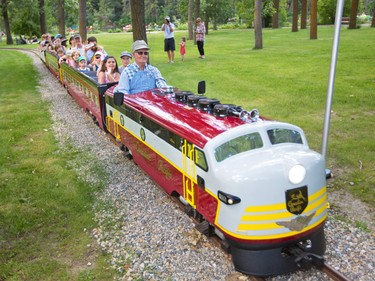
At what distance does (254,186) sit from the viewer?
3.85m

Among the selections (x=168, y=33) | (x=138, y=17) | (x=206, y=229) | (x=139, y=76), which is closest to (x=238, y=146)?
(x=206, y=229)

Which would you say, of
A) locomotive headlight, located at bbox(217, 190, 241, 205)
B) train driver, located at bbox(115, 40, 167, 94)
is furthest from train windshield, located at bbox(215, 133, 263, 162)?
train driver, located at bbox(115, 40, 167, 94)

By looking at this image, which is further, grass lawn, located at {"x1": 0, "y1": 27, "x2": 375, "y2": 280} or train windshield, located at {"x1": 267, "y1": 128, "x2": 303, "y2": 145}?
grass lawn, located at {"x1": 0, "y1": 27, "x2": 375, "y2": 280}

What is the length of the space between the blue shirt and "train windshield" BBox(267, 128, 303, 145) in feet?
11.9

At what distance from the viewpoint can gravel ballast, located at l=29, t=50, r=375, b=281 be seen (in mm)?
4449

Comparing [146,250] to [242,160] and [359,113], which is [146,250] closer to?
[242,160]

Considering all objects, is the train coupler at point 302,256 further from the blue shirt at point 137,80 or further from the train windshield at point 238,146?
the blue shirt at point 137,80

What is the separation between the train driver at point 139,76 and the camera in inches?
291

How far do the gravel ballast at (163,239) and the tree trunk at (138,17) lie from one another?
19.1 feet

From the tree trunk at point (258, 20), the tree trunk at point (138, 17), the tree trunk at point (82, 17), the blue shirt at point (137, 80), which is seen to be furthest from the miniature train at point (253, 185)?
the tree trunk at point (82, 17)

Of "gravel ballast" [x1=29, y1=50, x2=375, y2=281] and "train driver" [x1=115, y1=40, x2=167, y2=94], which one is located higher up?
"train driver" [x1=115, y1=40, x2=167, y2=94]

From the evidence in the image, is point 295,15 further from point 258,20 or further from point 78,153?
point 78,153

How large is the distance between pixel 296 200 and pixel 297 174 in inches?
10.9

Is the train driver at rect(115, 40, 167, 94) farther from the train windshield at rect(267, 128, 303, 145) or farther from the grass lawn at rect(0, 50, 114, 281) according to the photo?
the train windshield at rect(267, 128, 303, 145)
